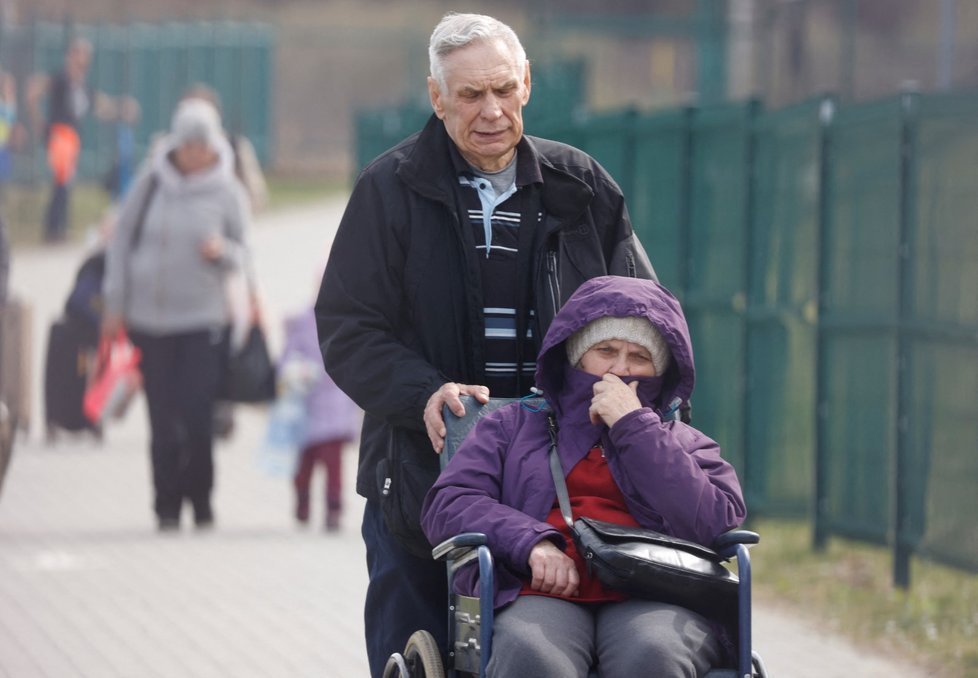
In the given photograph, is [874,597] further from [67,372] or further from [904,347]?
[67,372]

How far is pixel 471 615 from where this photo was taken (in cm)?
457

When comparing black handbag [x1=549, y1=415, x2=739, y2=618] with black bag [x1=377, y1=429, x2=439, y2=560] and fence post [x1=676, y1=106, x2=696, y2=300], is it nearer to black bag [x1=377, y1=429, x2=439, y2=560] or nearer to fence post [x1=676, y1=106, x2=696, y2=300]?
black bag [x1=377, y1=429, x2=439, y2=560]

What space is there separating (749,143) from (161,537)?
3506 millimetres

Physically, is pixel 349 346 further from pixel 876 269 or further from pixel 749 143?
pixel 749 143

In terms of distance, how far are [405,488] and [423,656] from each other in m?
0.40

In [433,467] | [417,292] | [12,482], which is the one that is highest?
[417,292]

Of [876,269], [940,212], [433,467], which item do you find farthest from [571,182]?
[876,269]

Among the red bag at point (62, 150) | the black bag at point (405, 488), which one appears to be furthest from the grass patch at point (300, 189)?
the black bag at point (405, 488)

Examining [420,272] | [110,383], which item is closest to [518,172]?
[420,272]

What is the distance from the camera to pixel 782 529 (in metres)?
10.4

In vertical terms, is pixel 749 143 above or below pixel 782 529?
above

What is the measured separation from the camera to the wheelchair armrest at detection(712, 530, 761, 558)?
14.6ft

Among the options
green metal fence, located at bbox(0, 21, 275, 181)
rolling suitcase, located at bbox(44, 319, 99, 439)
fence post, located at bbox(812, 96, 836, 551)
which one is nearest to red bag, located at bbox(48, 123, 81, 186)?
green metal fence, located at bbox(0, 21, 275, 181)

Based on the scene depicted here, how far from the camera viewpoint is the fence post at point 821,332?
9.45m
